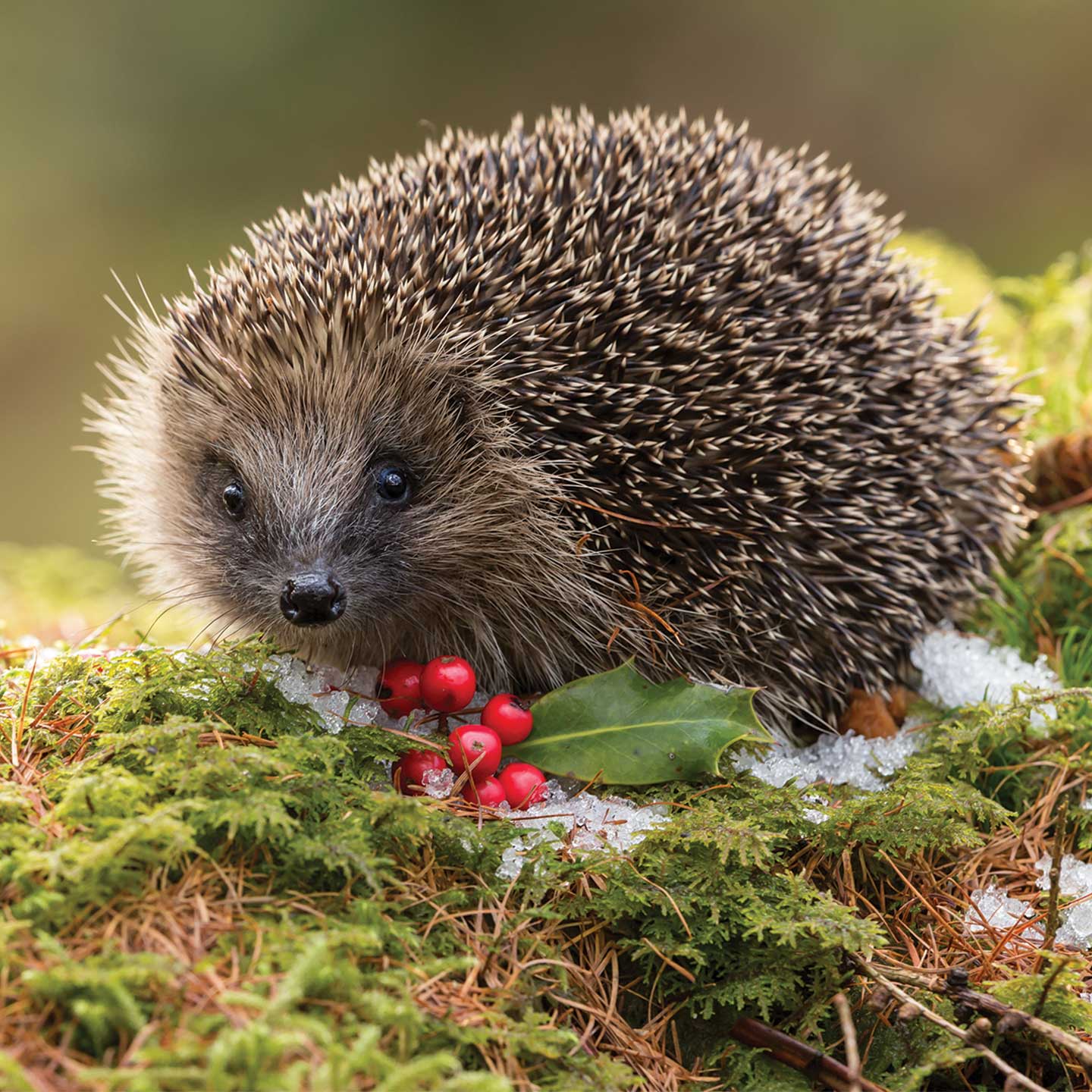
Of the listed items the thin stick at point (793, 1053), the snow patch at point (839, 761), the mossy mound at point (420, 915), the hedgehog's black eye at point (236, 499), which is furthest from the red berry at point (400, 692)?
the thin stick at point (793, 1053)

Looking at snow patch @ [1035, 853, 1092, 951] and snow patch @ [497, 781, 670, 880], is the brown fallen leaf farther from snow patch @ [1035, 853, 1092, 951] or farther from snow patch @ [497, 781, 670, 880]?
snow patch @ [497, 781, 670, 880]

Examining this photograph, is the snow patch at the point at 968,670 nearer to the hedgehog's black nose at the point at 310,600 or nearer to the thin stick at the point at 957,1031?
the thin stick at the point at 957,1031

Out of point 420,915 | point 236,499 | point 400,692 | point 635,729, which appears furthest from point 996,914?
point 236,499

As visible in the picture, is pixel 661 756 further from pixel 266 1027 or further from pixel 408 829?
pixel 266 1027

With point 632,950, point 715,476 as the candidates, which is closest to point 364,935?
point 632,950

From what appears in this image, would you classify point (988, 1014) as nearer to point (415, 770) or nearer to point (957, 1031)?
point (957, 1031)

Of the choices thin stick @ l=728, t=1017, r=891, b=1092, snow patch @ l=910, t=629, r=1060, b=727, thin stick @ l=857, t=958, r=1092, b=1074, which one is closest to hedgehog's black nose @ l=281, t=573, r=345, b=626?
thin stick @ l=728, t=1017, r=891, b=1092
